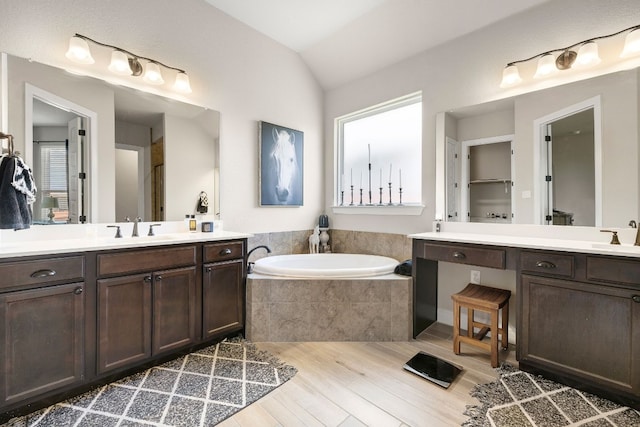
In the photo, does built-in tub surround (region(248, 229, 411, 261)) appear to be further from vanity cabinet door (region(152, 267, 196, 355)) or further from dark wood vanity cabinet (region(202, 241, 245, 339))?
vanity cabinet door (region(152, 267, 196, 355))

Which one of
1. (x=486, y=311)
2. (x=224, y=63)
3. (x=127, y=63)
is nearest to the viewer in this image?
(x=486, y=311)

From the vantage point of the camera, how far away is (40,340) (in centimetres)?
147

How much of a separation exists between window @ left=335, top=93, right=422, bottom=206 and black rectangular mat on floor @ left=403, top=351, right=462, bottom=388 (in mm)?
1517

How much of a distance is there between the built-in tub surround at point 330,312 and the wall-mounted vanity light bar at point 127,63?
192cm

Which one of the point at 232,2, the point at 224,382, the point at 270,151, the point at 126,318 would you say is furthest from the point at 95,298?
the point at 232,2

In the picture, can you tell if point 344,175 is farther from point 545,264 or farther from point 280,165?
point 545,264

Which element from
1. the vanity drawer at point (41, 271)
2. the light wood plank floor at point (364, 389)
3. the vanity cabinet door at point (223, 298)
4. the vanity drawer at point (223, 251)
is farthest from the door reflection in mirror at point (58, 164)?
the light wood plank floor at point (364, 389)

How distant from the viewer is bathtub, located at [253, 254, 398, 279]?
91.9 inches

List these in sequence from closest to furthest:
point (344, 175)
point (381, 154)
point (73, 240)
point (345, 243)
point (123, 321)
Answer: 1. point (123, 321)
2. point (73, 240)
3. point (381, 154)
4. point (345, 243)
5. point (344, 175)

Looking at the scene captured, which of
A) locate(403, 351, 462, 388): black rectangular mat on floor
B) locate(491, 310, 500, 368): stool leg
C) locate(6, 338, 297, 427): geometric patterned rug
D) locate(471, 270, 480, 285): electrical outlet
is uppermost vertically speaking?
locate(471, 270, 480, 285): electrical outlet

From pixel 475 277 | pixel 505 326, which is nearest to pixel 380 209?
pixel 475 277

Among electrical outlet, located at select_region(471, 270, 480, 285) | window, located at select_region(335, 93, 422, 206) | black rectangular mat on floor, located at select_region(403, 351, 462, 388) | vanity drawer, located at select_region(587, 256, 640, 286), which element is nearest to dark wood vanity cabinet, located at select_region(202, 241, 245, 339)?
black rectangular mat on floor, located at select_region(403, 351, 462, 388)

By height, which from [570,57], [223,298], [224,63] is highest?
[224,63]

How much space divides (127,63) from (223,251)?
5.28 feet
